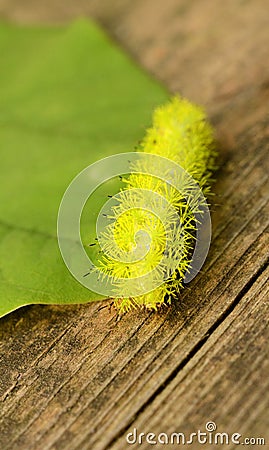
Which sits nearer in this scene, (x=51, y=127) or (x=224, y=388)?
(x=224, y=388)

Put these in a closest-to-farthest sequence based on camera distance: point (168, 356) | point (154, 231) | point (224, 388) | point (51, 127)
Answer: point (224, 388) < point (168, 356) < point (154, 231) < point (51, 127)

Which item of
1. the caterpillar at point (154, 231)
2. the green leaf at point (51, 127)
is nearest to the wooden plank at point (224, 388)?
the caterpillar at point (154, 231)

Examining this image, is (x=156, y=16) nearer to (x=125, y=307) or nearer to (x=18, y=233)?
(x=18, y=233)

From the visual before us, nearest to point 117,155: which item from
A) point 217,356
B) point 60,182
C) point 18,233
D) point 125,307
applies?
point 60,182

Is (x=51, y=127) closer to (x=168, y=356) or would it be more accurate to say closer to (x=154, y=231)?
(x=154, y=231)

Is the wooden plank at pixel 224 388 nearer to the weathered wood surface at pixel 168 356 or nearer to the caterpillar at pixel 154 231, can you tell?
the weathered wood surface at pixel 168 356

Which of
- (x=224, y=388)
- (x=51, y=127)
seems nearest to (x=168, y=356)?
(x=224, y=388)

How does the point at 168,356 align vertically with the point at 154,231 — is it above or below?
below
